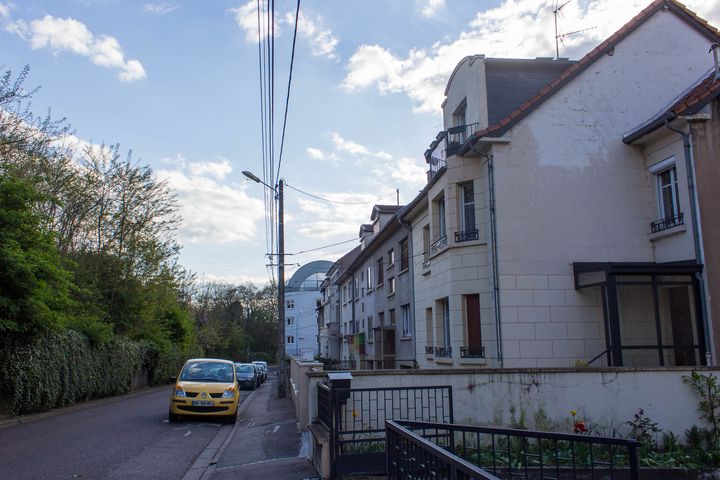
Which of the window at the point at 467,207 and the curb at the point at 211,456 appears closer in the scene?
the curb at the point at 211,456

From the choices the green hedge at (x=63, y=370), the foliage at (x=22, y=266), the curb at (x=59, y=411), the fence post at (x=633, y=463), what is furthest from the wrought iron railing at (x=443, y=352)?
the fence post at (x=633, y=463)

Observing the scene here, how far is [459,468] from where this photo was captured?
10.4 ft

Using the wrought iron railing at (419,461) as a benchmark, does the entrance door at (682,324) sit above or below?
above

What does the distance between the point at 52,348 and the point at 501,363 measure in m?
12.5

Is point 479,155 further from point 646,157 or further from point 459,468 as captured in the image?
point 459,468

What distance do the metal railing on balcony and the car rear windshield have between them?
10931 mm

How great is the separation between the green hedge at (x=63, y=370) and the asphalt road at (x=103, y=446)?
816 millimetres

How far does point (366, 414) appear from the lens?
9.03 metres

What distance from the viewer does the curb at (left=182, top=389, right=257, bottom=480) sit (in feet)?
28.9

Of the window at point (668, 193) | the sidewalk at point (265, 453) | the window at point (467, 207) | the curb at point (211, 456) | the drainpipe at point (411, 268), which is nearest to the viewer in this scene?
the sidewalk at point (265, 453)

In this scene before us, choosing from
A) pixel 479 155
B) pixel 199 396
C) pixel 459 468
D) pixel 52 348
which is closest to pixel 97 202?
pixel 52 348

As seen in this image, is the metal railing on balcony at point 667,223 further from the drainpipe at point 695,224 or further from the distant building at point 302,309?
the distant building at point 302,309

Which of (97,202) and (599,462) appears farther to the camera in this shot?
(97,202)

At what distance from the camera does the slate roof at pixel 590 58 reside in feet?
47.6
